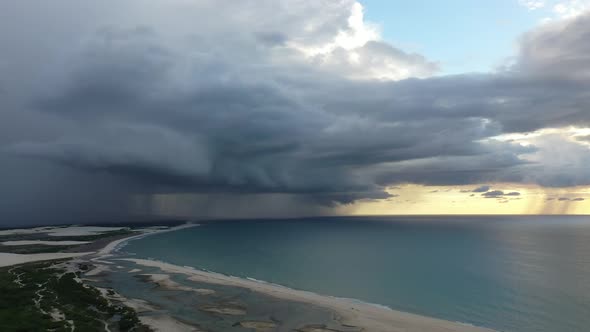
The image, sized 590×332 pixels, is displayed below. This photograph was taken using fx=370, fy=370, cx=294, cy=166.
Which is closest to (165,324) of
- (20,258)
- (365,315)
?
(365,315)

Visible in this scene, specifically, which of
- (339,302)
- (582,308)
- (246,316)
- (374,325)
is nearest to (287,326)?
(246,316)

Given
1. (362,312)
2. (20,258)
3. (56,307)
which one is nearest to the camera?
(56,307)

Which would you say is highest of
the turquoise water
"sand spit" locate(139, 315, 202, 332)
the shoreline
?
"sand spit" locate(139, 315, 202, 332)

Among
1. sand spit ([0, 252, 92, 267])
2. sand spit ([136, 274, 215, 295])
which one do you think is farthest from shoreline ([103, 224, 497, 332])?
sand spit ([0, 252, 92, 267])

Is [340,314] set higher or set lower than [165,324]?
lower

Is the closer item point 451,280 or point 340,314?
point 340,314

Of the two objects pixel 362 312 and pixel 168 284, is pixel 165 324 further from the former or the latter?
pixel 168 284

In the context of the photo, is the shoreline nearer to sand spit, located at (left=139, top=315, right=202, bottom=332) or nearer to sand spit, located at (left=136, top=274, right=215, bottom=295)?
sand spit, located at (left=136, top=274, right=215, bottom=295)

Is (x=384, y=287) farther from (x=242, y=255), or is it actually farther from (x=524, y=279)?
(x=242, y=255)

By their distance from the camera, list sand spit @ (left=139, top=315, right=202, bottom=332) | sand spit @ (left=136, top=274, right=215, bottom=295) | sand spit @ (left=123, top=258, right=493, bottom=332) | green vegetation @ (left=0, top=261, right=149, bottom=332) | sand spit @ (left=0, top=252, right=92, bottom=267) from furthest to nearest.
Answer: sand spit @ (left=0, top=252, right=92, bottom=267)
sand spit @ (left=136, top=274, right=215, bottom=295)
sand spit @ (left=123, top=258, right=493, bottom=332)
sand spit @ (left=139, top=315, right=202, bottom=332)
green vegetation @ (left=0, top=261, right=149, bottom=332)
